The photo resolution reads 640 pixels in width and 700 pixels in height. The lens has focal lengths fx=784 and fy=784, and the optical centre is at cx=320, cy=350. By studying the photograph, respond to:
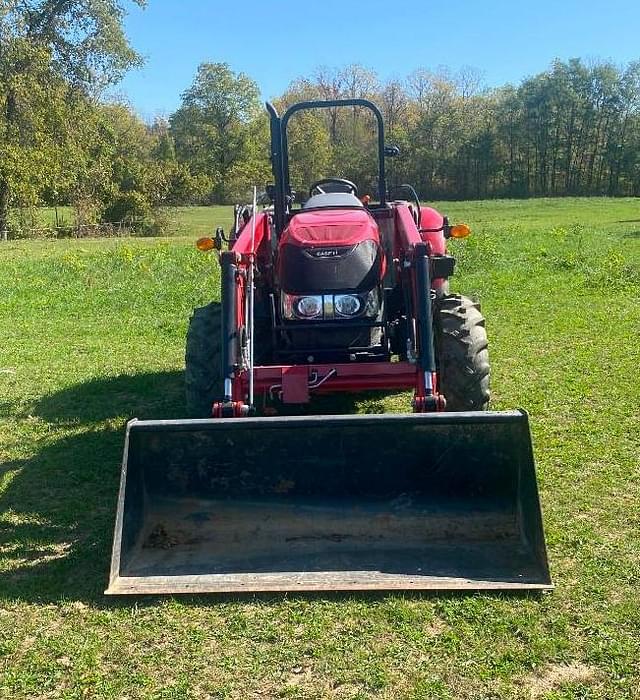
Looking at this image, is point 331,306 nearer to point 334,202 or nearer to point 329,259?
point 329,259

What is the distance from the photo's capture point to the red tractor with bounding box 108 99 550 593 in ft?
11.4

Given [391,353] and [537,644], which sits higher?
[391,353]

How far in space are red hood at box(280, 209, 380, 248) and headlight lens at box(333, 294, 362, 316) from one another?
32 cm

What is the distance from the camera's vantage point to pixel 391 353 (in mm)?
4945

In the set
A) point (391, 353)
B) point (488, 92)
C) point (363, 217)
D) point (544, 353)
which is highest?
point (488, 92)

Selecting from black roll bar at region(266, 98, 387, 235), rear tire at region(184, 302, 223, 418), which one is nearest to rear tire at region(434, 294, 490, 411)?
black roll bar at region(266, 98, 387, 235)

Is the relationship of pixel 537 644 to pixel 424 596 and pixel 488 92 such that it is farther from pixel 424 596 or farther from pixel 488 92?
pixel 488 92

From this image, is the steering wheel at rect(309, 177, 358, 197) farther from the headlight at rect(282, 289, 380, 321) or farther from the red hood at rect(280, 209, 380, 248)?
the headlight at rect(282, 289, 380, 321)

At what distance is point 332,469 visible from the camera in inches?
151

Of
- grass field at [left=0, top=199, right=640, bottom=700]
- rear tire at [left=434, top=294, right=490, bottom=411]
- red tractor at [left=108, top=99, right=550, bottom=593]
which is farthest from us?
rear tire at [left=434, top=294, right=490, bottom=411]

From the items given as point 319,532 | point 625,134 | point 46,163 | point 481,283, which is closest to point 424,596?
point 319,532

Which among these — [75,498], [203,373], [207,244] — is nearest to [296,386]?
[203,373]

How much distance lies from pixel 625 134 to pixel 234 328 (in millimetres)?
60295

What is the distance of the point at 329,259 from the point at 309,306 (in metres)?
0.30
